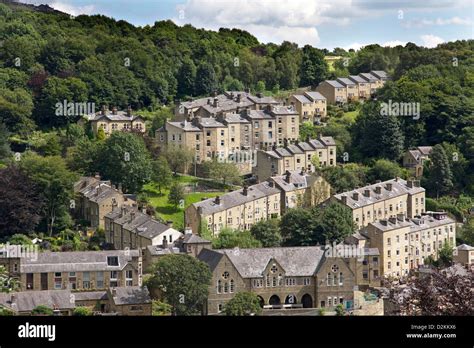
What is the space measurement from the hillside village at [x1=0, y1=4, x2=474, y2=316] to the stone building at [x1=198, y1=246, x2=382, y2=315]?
0.04 m

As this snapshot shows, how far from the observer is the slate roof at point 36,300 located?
66.6 ft

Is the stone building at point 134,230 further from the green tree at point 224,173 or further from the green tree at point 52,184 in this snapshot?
the green tree at point 224,173

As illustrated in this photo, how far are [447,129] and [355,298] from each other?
14.3 m

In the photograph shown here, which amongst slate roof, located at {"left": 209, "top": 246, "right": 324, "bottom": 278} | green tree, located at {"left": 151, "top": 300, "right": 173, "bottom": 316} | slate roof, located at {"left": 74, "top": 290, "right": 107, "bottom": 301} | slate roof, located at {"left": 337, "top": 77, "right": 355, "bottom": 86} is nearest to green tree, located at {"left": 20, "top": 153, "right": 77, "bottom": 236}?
slate roof, located at {"left": 74, "top": 290, "right": 107, "bottom": 301}

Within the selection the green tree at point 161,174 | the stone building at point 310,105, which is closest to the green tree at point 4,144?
the green tree at point 161,174

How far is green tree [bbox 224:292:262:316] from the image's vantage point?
2133cm

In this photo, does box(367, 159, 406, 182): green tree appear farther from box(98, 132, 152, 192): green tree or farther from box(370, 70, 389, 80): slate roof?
box(370, 70, 389, 80): slate roof

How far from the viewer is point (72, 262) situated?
24.8m

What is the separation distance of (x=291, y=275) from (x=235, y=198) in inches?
224

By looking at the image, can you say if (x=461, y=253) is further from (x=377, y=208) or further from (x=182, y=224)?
(x=182, y=224)
